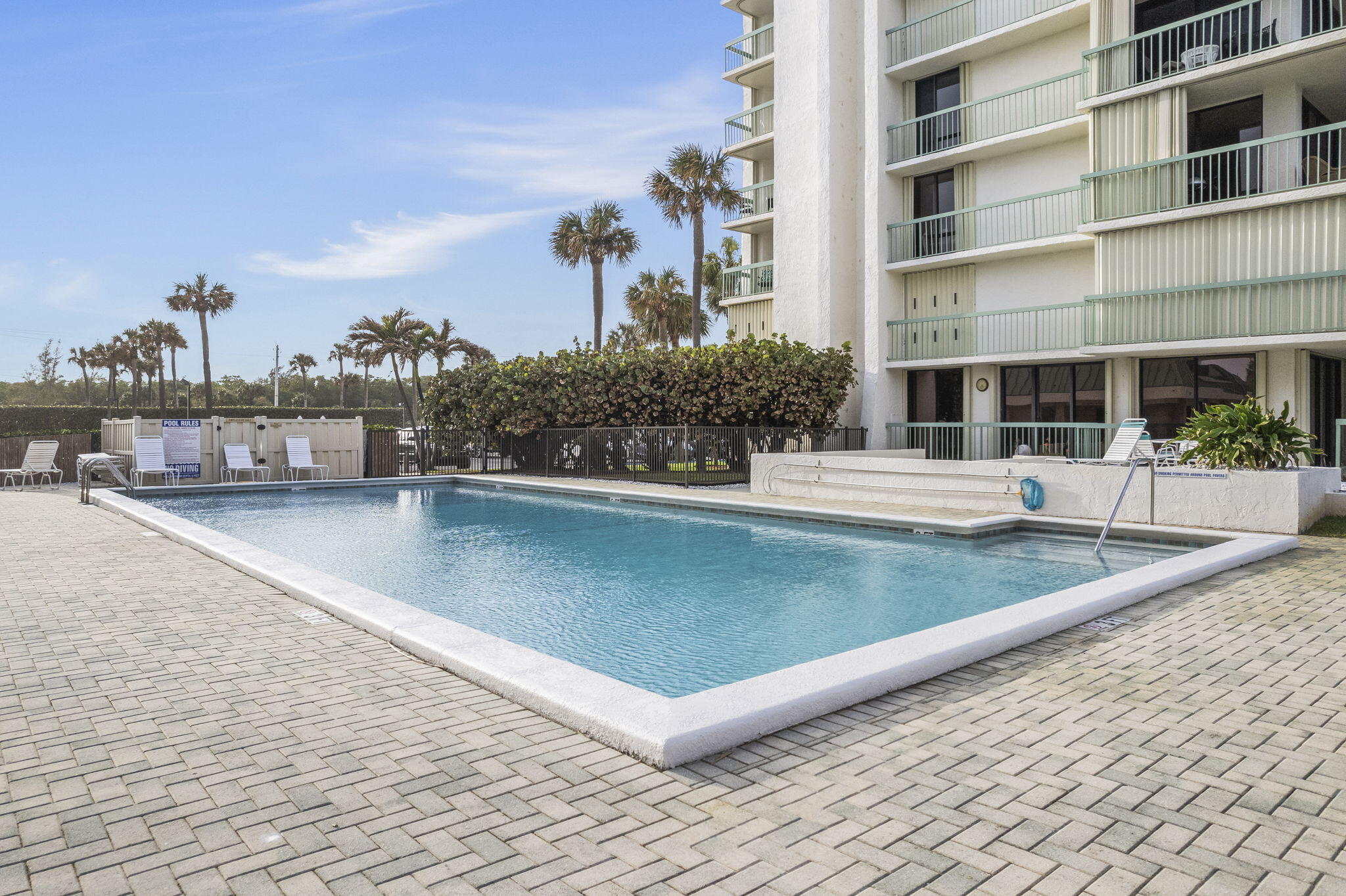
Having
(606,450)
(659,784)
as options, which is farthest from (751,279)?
(659,784)

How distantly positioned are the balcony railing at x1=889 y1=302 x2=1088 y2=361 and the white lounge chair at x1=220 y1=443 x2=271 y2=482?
15424mm

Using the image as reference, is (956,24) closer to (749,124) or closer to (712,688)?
(749,124)

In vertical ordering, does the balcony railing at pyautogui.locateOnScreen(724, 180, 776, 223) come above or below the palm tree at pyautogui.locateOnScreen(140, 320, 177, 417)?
below

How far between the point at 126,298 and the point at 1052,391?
72.5 metres

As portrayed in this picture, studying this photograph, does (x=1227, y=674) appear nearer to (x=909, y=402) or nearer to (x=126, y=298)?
(x=909, y=402)

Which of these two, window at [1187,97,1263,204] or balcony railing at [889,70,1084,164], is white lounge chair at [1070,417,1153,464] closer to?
window at [1187,97,1263,204]

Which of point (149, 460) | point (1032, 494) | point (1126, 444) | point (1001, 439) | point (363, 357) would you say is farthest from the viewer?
point (363, 357)

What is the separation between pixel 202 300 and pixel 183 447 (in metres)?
39.7

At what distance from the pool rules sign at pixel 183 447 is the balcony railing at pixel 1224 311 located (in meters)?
18.9

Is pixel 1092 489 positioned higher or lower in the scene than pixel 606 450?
lower

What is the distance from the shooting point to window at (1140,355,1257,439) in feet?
51.4

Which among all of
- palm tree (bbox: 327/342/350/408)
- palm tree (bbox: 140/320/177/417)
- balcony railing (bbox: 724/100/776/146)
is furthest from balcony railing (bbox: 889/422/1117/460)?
palm tree (bbox: 327/342/350/408)

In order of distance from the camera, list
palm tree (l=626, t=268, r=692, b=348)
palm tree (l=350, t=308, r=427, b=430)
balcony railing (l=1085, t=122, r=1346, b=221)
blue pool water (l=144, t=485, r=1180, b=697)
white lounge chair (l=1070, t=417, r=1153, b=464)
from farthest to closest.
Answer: palm tree (l=350, t=308, r=427, b=430)
palm tree (l=626, t=268, r=692, b=348)
balcony railing (l=1085, t=122, r=1346, b=221)
white lounge chair (l=1070, t=417, r=1153, b=464)
blue pool water (l=144, t=485, r=1180, b=697)

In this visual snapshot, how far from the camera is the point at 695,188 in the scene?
29.5 m
